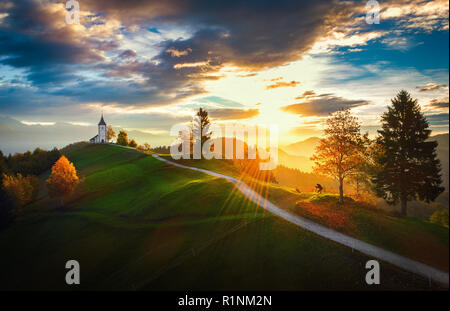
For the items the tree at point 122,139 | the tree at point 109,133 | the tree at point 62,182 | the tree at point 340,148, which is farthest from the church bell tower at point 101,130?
the tree at point 340,148

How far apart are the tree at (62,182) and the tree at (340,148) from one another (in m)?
49.4

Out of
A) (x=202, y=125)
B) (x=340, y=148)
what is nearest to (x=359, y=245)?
(x=340, y=148)

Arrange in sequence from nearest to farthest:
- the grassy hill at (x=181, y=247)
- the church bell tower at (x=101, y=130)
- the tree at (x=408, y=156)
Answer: the grassy hill at (x=181, y=247), the tree at (x=408, y=156), the church bell tower at (x=101, y=130)

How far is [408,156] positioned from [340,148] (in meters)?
7.78

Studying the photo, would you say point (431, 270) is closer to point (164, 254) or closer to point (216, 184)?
point (164, 254)

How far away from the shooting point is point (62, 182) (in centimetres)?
4644

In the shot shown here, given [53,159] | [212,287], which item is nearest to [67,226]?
[212,287]

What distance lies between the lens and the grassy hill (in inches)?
666

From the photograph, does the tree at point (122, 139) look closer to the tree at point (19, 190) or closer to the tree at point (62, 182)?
the tree at point (19, 190)

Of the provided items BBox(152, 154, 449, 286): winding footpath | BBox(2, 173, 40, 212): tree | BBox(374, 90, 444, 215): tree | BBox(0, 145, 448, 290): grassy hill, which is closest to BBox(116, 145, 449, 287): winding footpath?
BBox(152, 154, 449, 286): winding footpath

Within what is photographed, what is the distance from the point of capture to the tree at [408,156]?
18.1 m

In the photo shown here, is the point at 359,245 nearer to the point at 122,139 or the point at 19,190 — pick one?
the point at 19,190

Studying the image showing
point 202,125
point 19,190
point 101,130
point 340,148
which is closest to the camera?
point 340,148
